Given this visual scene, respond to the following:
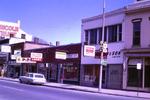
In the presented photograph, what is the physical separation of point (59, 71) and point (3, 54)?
30409 millimetres

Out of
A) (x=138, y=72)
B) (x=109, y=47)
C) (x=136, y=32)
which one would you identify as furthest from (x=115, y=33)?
(x=138, y=72)

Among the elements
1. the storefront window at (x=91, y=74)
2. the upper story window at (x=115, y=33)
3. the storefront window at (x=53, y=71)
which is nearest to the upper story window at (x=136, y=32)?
the upper story window at (x=115, y=33)

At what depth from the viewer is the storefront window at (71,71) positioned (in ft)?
154

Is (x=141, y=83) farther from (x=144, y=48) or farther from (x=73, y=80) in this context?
(x=73, y=80)

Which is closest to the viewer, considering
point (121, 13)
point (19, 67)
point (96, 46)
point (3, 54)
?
point (121, 13)

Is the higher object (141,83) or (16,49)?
(16,49)

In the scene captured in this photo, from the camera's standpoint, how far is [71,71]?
4838 cm

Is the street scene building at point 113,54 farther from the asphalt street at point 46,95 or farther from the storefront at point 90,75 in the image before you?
the asphalt street at point 46,95

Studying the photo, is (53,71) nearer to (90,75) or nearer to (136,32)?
(90,75)

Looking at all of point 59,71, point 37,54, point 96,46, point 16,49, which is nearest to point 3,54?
point 16,49

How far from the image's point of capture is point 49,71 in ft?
181

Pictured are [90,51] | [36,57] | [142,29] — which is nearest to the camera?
[142,29]

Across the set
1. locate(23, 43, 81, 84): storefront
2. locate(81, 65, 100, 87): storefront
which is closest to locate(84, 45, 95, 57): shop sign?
locate(81, 65, 100, 87): storefront

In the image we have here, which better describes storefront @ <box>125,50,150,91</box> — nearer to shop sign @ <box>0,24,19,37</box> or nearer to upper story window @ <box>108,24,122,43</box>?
upper story window @ <box>108,24,122,43</box>
